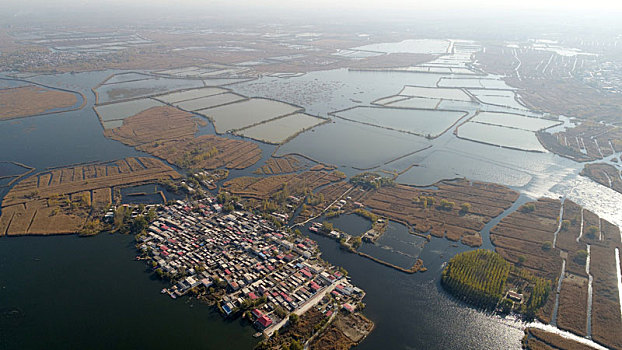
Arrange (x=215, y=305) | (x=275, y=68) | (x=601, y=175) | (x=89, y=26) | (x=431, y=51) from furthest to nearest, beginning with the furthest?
(x=89, y=26)
(x=431, y=51)
(x=275, y=68)
(x=601, y=175)
(x=215, y=305)

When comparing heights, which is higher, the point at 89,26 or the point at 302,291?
the point at 89,26

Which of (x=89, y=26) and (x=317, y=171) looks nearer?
(x=317, y=171)

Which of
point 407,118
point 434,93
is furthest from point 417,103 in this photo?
point 407,118

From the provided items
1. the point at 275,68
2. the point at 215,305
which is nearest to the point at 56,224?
the point at 215,305

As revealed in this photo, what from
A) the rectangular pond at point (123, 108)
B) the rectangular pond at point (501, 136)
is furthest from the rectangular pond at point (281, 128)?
the rectangular pond at point (501, 136)

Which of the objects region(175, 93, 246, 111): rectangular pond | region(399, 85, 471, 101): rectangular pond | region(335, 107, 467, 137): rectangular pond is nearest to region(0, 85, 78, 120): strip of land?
region(175, 93, 246, 111): rectangular pond

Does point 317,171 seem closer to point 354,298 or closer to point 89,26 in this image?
point 354,298

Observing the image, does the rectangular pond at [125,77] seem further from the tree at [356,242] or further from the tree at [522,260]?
the tree at [522,260]

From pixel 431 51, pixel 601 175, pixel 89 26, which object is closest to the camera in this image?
pixel 601 175
